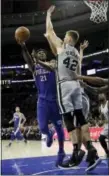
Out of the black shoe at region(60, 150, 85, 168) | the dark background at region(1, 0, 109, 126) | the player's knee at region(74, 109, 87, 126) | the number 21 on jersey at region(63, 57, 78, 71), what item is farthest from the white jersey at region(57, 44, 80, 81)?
the dark background at region(1, 0, 109, 126)

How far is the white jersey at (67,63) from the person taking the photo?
3869 millimetres

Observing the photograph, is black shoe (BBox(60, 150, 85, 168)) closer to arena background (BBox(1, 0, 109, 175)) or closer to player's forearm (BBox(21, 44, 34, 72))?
player's forearm (BBox(21, 44, 34, 72))

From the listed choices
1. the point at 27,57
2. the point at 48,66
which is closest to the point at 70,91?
the point at 48,66

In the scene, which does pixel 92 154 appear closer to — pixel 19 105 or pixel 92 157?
pixel 92 157

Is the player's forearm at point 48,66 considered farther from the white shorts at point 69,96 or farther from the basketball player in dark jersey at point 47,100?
the white shorts at point 69,96

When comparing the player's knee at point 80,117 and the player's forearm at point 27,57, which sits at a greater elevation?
the player's forearm at point 27,57

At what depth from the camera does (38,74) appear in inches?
177

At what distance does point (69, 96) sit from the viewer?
3812 millimetres

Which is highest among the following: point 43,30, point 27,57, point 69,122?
point 43,30

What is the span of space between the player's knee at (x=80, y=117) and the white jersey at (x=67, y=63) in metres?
0.37

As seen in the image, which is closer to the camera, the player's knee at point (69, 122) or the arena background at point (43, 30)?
the player's knee at point (69, 122)

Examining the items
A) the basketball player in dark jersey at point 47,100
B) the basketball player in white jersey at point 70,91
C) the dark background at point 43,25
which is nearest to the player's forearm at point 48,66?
the basketball player in dark jersey at point 47,100

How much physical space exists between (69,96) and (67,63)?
0.37 m

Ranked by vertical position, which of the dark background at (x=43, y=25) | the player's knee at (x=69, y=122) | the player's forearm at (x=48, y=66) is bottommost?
the player's knee at (x=69, y=122)
